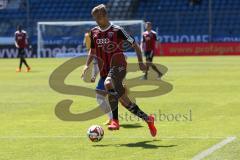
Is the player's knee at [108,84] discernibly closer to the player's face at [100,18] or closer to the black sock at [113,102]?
the black sock at [113,102]

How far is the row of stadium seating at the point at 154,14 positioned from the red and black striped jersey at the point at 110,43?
3823cm

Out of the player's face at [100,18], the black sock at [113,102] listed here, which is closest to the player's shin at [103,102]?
the black sock at [113,102]

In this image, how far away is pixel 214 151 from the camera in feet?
33.1

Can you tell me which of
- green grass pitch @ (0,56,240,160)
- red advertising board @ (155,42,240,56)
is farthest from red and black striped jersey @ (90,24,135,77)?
red advertising board @ (155,42,240,56)

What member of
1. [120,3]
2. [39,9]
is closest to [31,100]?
[120,3]

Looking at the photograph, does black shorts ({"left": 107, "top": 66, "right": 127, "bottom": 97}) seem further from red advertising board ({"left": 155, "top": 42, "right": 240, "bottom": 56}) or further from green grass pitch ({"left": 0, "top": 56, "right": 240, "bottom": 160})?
red advertising board ({"left": 155, "top": 42, "right": 240, "bottom": 56})

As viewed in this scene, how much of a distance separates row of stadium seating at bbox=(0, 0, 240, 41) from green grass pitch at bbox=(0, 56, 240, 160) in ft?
101

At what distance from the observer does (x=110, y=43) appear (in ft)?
39.0

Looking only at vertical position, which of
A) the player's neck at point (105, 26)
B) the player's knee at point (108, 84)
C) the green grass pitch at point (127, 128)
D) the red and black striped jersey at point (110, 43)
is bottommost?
the green grass pitch at point (127, 128)

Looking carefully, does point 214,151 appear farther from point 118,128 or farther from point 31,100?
point 31,100

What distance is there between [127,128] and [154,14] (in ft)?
146

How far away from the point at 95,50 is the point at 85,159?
10.1 ft

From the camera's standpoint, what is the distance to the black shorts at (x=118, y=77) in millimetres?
11797

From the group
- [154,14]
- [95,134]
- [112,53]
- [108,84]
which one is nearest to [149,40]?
[112,53]
